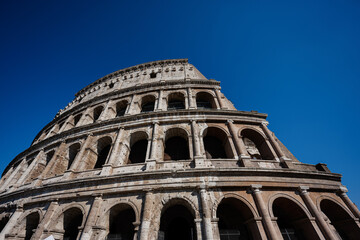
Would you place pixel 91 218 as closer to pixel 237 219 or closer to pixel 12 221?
pixel 12 221

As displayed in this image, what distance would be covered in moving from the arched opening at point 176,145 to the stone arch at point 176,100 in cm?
323

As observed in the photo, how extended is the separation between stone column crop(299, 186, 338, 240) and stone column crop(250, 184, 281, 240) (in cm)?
224

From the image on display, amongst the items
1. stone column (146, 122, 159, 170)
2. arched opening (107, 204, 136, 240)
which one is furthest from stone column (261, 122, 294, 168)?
arched opening (107, 204, 136, 240)

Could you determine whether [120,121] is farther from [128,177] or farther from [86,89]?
[86,89]

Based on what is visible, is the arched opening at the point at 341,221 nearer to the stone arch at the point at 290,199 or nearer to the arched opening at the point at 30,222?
the stone arch at the point at 290,199

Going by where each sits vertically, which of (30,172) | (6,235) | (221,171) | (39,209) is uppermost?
(30,172)

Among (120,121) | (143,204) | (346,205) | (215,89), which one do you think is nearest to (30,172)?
(120,121)

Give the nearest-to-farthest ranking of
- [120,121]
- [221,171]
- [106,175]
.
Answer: [221,171], [106,175], [120,121]

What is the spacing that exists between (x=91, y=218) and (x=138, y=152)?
441cm

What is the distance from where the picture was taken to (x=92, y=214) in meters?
6.96

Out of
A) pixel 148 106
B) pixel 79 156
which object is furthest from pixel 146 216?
pixel 148 106

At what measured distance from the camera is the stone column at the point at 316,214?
6.31m

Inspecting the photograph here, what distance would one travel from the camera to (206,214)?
625cm

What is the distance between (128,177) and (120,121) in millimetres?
4616
